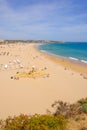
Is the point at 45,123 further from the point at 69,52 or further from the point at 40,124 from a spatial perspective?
the point at 69,52

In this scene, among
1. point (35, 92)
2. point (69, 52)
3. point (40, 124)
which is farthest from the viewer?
point (69, 52)

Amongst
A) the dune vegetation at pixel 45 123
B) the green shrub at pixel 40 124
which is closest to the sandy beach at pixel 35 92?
the dune vegetation at pixel 45 123

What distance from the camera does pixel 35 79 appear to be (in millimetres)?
13406

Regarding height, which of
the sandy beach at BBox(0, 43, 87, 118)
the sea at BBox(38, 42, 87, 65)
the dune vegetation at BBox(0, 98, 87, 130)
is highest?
the dune vegetation at BBox(0, 98, 87, 130)

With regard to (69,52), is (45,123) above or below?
above

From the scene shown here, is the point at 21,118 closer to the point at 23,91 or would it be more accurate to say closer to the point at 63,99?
the point at 63,99

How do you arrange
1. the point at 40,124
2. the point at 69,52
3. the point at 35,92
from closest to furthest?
the point at 40,124 < the point at 35,92 < the point at 69,52

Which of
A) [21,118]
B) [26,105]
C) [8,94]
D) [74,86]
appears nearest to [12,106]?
[26,105]

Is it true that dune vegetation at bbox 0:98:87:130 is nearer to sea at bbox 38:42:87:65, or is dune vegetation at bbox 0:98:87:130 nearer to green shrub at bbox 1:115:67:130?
green shrub at bbox 1:115:67:130

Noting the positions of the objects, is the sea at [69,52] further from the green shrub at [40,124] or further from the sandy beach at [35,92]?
the green shrub at [40,124]

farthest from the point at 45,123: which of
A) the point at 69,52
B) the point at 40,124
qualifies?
the point at 69,52

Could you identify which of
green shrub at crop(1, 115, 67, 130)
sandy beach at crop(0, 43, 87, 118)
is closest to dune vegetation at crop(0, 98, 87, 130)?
green shrub at crop(1, 115, 67, 130)

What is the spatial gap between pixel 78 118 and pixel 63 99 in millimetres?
3277

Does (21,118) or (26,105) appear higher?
(21,118)
